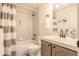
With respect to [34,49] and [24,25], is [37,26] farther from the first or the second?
[34,49]

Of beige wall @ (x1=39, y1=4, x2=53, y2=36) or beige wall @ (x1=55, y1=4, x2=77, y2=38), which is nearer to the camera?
beige wall @ (x1=55, y1=4, x2=77, y2=38)

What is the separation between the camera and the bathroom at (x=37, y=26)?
1696 millimetres

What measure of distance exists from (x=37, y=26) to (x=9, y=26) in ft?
1.97

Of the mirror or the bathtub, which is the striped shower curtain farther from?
the mirror

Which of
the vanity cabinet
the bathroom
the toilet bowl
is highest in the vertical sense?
the bathroom

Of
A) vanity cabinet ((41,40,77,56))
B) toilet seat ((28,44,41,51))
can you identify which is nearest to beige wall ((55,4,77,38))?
vanity cabinet ((41,40,77,56))

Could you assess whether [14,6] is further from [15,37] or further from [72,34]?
[72,34]

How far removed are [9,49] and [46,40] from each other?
0.77 meters

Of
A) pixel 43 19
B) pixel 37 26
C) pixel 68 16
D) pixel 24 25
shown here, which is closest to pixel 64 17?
pixel 68 16

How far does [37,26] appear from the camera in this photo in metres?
2.11

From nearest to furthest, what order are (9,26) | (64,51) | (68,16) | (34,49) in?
(64,51), (68,16), (9,26), (34,49)

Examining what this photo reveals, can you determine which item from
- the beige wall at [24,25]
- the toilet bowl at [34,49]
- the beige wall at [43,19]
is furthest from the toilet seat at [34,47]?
the beige wall at [43,19]

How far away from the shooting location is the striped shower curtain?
1.80 metres

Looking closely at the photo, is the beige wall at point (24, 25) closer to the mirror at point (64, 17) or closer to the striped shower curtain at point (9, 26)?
the striped shower curtain at point (9, 26)
